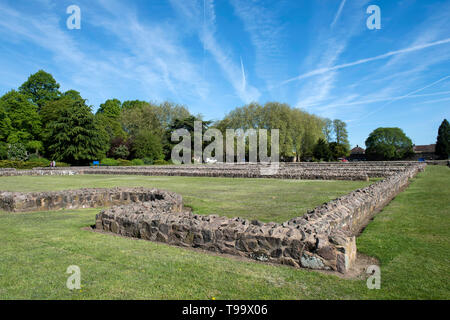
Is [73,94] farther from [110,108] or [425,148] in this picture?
[425,148]

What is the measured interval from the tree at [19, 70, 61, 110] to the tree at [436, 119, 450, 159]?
276 ft

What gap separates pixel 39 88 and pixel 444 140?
8703 cm

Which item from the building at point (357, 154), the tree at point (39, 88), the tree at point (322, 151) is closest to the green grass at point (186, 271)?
the tree at point (322, 151)

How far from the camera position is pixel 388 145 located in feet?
258

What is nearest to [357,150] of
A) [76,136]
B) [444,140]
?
[444,140]

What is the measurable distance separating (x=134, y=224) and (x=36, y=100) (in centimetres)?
5856

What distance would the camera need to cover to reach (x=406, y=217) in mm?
7477

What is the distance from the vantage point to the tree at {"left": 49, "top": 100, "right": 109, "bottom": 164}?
43.3 meters

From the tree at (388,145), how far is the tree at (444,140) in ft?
30.4

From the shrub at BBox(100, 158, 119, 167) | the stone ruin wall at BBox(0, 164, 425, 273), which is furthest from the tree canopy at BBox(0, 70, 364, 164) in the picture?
the stone ruin wall at BBox(0, 164, 425, 273)

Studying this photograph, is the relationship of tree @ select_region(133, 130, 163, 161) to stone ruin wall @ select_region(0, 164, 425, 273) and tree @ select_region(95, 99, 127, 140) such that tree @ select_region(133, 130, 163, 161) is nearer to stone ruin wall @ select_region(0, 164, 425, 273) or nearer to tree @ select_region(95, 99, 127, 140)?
tree @ select_region(95, 99, 127, 140)

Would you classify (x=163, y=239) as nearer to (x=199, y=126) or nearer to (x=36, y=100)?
(x=199, y=126)

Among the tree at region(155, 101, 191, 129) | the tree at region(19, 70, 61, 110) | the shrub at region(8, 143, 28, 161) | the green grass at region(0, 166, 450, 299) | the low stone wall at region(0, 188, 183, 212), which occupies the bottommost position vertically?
the green grass at region(0, 166, 450, 299)
